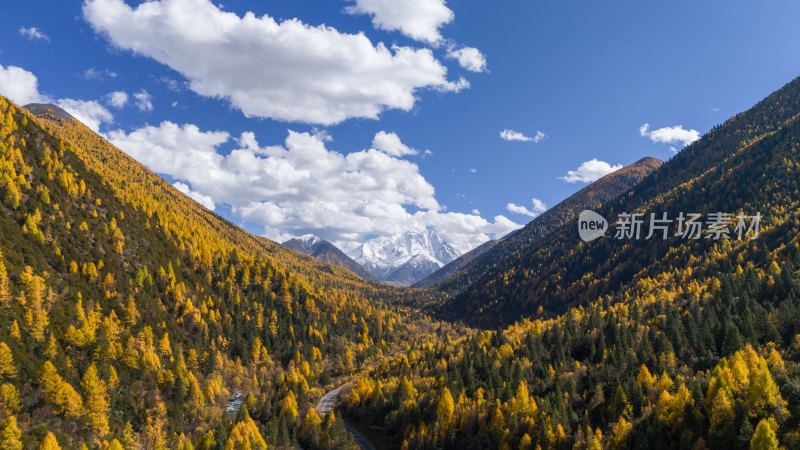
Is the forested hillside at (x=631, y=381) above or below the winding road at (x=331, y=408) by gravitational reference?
above

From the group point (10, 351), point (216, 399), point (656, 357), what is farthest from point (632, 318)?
point (10, 351)

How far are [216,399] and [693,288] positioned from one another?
223625mm

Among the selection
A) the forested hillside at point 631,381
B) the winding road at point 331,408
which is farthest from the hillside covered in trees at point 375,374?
the winding road at point 331,408

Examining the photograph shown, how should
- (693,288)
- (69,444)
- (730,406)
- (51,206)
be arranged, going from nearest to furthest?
(730,406) < (69,444) < (51,206) < (693,288)

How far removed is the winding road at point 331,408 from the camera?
14289cm

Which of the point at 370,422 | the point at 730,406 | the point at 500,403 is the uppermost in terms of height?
the point at 730,406

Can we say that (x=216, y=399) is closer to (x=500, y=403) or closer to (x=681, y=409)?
(x=500, y=403)

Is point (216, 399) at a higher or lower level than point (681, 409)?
lower

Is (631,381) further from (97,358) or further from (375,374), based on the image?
(97,358)

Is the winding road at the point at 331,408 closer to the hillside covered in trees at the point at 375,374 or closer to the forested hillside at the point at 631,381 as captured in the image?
the hillside covered in trees at the point at 375,374

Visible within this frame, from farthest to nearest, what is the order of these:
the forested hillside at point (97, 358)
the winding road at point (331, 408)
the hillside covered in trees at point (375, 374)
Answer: the winding road at point (331, 408), the forested hillside at point (97, 358), the hillside covered in trees at point (375, 374)

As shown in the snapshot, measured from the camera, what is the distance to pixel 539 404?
5010 inches

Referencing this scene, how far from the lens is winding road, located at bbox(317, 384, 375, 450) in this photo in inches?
5625

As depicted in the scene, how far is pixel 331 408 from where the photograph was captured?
171m
